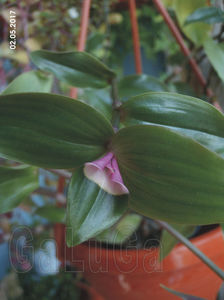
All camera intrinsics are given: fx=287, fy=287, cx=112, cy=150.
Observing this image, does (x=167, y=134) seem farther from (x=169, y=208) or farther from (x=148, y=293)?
(x=148, y=293)

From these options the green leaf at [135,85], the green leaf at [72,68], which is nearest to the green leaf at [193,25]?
the green leaf at [135,85]

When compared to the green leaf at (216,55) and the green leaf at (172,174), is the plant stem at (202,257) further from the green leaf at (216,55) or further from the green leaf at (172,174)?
the green leaf at (216,55)

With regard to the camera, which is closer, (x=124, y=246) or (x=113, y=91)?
(x=113, y=91)

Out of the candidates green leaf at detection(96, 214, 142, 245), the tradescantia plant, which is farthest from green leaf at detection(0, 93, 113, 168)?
green leaf at detection(96, 214, 142, 245)

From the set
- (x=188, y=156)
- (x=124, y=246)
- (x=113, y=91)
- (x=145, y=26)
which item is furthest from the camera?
(x=145, y=26)

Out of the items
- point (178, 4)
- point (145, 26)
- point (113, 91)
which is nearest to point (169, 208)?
point (113, 91)

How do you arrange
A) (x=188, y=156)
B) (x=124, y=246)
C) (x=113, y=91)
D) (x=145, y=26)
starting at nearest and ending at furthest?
(x=188, y=156)
(x=113, y=91)
(x=124, y=246)
(x=145, y=26)
